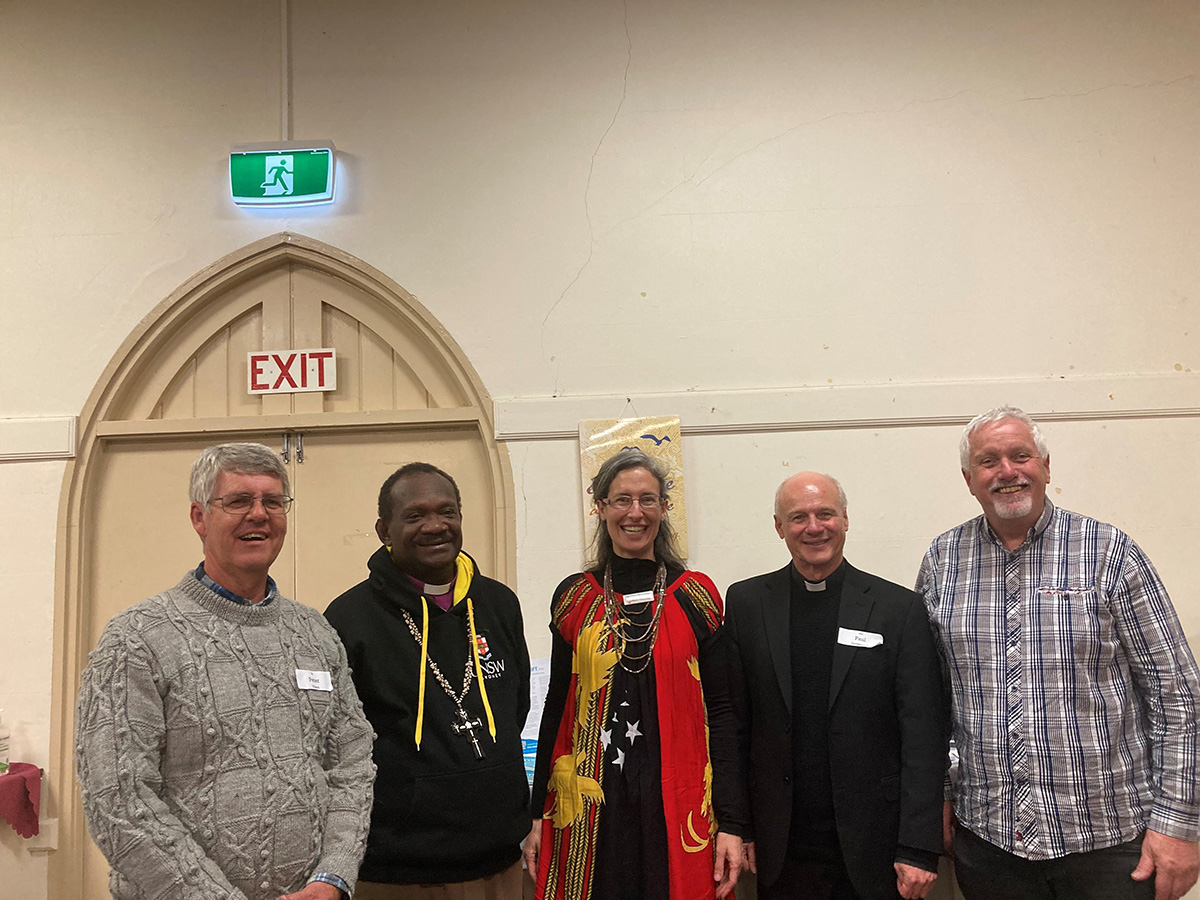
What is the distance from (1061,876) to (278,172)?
363 centimetres

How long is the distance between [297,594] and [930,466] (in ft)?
8.74

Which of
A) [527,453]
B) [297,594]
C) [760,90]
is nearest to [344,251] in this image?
[527,453]

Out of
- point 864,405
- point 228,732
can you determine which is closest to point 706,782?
point 228,732

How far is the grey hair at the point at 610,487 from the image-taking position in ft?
7.55

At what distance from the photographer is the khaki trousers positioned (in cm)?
200

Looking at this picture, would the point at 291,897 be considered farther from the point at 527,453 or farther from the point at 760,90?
the point at 760,90

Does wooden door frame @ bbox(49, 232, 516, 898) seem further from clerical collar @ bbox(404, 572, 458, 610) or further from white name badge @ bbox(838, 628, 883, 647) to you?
white name badge @ bbox(838, 628, 883, 647)

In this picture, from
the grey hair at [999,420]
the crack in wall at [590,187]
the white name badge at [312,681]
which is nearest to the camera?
the white name badge at [312,681]

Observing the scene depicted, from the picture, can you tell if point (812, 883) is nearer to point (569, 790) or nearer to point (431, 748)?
point (569, 790)

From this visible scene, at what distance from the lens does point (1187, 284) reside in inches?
139

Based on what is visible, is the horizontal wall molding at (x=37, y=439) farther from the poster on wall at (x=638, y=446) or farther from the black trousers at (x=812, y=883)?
the black trousers at (x=812, y=883)

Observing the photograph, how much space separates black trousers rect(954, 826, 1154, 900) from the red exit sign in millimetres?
2905

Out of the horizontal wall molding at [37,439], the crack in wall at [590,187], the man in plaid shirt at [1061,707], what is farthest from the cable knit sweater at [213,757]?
the horizontal wall molding at [37,439]

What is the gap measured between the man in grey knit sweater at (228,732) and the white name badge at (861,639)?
1173mm
